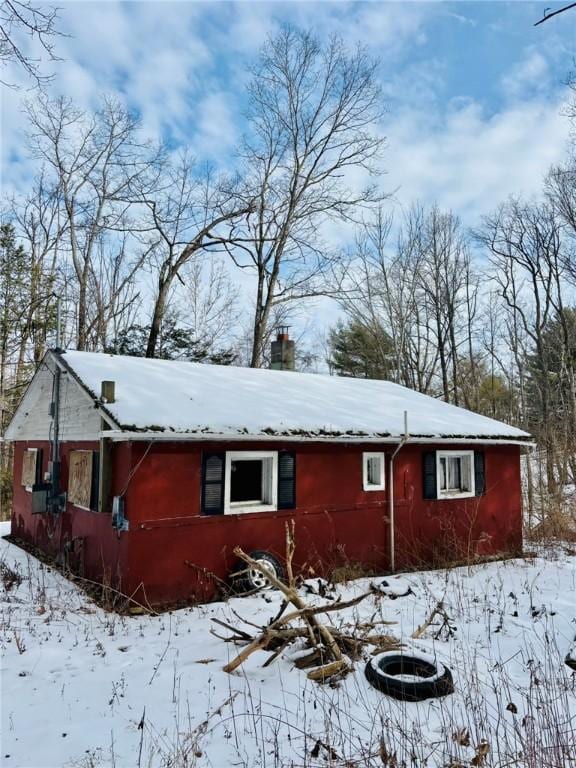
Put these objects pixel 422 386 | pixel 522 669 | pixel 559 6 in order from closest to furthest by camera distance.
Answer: pixel 559 6
pixel 522 669
pixel 422 386

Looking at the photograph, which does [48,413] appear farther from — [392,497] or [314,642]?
[314,642]

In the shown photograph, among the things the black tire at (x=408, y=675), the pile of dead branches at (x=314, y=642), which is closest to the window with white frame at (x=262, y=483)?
the pile of dead branches at (x=314, y=642)

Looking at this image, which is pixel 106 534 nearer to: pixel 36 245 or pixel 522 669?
pixel 522 669

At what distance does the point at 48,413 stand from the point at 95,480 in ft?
10.6

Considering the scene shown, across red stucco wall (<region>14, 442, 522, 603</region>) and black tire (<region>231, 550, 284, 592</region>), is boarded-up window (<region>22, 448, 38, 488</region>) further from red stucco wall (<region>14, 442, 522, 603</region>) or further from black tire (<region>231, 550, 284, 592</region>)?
black tire (<region>231, 550, 284, 592</region>)

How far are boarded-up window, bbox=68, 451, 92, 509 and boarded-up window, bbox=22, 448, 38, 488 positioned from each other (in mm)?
2377

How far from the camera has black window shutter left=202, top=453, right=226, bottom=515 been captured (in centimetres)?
815

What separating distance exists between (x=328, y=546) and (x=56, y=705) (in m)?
5.49

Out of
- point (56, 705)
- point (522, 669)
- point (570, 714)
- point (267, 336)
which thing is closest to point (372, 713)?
point (570, 714)

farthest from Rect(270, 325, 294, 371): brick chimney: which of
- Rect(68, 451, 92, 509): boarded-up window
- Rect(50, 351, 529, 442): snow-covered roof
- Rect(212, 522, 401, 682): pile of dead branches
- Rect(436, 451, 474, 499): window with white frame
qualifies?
Rect(212, 522, 401, 682): pile of dead branches

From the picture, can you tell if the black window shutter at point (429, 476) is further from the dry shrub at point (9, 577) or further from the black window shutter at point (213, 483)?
the dry shrub at point (9, 577)

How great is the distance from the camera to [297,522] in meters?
9.07

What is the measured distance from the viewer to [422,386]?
27.1 m

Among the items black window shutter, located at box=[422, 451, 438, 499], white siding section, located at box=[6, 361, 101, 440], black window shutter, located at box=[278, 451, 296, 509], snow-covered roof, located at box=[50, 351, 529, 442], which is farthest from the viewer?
black window shutter, located at box=[422, 451, 438, 499]
